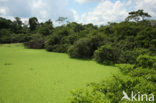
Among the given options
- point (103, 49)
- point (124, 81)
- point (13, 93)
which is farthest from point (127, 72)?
point (103, 49)

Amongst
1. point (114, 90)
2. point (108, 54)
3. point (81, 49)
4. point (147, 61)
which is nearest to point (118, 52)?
point (108, 54)

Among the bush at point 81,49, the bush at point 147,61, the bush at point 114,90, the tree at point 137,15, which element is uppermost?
the tree at point 137,15

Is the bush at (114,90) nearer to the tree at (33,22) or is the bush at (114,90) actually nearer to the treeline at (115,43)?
the treeline at (115,43)

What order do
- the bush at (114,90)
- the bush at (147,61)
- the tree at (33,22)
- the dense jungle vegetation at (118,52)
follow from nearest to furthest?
1. the bush at (114,90)
2. the dense jungle vegetation at (118,52)
3. the bush at (147,61)
4. the tree at (33,22)

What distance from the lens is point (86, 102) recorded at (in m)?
1.33

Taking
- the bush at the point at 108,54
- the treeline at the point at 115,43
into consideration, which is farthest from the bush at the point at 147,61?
the bush at the point at 108,54

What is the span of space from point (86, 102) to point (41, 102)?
208cm

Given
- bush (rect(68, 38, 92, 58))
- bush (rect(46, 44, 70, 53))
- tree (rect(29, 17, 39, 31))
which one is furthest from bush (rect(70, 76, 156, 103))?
tree (rect(29, 17, 39, 31))

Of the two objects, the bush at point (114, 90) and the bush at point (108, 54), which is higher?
the bush at point (108, 54)

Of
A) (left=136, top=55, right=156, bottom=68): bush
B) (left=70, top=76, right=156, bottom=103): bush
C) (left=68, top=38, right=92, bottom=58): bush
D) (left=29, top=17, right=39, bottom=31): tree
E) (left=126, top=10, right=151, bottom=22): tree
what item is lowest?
(left=70, top=76, right=156, bottom=103): bush

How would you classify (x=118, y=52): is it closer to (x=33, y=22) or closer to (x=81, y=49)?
(x=81, y=49)

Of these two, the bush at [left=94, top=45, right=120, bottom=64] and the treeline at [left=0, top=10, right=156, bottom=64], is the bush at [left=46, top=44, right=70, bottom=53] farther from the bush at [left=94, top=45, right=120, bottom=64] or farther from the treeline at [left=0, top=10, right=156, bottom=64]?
the bush at [left=94, top=45, right=120, bottom=64]

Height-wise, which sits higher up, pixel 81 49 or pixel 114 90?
pixel 81 49

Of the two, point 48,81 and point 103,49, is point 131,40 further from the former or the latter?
point 48,81
